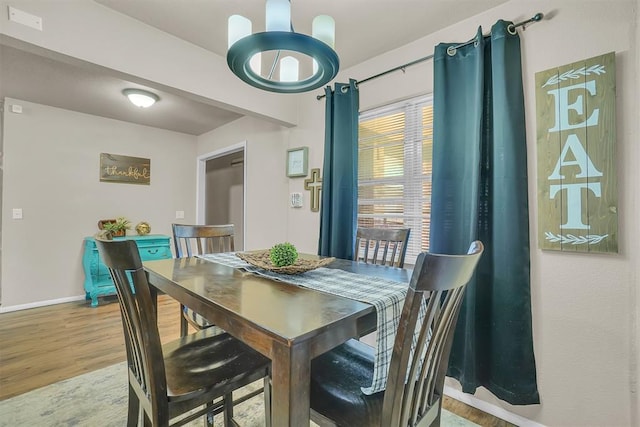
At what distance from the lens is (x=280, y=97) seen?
2.81 metres

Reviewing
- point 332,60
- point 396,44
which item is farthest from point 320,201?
point 332,60

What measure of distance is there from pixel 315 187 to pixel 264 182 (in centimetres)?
82

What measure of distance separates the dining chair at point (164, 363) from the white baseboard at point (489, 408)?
4.36 ft

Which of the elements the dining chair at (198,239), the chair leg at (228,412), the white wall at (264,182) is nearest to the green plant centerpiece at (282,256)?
the chair leg at (228,412)

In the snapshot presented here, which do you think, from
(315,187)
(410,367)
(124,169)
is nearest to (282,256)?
(410,367)

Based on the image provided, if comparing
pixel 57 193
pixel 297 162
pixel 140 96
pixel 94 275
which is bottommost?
pixel 94 275

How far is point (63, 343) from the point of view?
8.13 ft

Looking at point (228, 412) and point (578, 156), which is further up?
point (578, 156)

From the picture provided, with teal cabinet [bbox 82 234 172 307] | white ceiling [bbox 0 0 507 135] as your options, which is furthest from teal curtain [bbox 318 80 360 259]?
teal cabinet [bbox 82 234 172 307]

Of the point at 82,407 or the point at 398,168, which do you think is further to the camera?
the point at 398,168

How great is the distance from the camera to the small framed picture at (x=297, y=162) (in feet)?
9.33

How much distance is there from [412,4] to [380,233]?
56.3 inches

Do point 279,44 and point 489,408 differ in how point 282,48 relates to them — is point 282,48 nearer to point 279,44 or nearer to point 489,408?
point 279,44

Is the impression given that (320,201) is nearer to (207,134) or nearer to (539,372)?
(539,372)
